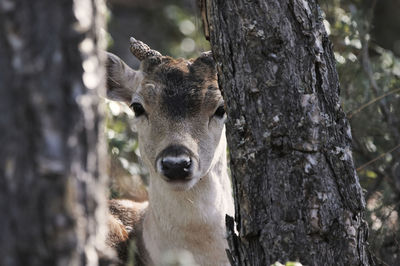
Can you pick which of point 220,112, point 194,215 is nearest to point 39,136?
point 194,215

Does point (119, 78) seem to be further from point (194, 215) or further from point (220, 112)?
point (194, 215)

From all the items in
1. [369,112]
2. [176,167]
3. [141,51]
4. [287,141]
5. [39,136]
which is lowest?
[39,136]

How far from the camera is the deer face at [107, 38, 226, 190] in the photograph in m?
4.58

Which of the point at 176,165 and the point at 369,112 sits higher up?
the point at 369,112

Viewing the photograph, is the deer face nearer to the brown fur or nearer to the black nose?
the black nose

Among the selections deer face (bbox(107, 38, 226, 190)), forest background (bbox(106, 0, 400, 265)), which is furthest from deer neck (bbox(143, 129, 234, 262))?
forest background (bbox(106, 0, 400, 265))

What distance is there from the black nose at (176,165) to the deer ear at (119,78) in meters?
1.26

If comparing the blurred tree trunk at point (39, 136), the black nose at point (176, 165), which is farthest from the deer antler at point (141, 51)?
the blurred tree trunk at point (39, 136)

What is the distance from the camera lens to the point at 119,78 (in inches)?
224

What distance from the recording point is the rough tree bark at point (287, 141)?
12.2 ft

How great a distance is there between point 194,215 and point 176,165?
57cm

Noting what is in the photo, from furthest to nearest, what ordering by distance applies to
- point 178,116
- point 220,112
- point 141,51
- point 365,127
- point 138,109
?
point 365,127 → point 141,51 → point 138,109 → point 220,112 → point 178,116

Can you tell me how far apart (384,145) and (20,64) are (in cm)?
528

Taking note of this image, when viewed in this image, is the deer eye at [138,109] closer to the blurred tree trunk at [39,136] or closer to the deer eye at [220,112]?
the deer eye at [220,112]
